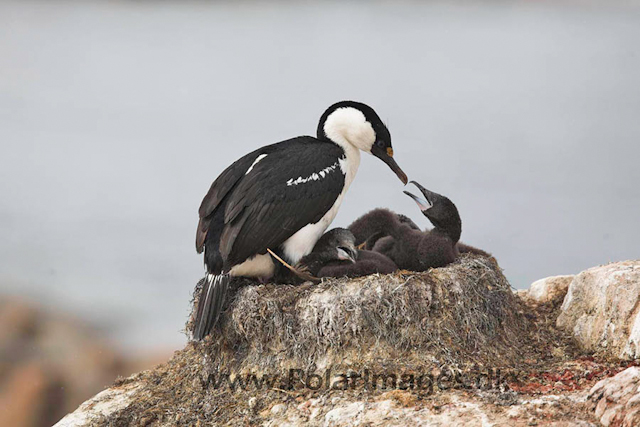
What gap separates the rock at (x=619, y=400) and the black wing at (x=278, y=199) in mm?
2556

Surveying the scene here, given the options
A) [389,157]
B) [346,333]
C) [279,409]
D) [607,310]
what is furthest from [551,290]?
[279,409]

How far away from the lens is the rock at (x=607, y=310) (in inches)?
223

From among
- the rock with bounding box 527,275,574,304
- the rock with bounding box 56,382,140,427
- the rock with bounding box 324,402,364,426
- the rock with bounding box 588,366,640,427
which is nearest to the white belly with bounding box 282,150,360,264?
the rock with bounding box 324,402,364,426

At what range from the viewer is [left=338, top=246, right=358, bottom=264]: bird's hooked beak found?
5715 millimetres

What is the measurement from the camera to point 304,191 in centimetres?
580

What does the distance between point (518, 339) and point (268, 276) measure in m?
2.16

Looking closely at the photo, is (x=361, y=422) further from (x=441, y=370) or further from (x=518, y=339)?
(x=518, y=339)

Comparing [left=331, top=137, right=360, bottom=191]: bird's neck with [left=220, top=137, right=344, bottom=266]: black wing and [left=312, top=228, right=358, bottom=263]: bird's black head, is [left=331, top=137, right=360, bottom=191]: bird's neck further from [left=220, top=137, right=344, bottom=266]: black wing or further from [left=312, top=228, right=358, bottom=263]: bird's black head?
[left=312, top=228, right=358, bottom=263]: bird's black head

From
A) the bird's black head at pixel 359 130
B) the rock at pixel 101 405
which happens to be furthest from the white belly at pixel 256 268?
the rock at pixel 101 405

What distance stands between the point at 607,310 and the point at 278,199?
287 cm

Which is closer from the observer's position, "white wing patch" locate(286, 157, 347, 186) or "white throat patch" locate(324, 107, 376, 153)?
"white wing patch" locate(286, 157, 347, 186)

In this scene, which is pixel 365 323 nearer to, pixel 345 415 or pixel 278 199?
pixel 345 415

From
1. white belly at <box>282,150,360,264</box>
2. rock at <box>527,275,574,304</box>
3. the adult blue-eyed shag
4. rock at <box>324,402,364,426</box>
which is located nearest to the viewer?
rock at <box>324,402,364,426</box>

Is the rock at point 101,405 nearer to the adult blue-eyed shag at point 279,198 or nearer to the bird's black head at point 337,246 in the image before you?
the adult blue-eyed shag at point 279,198
